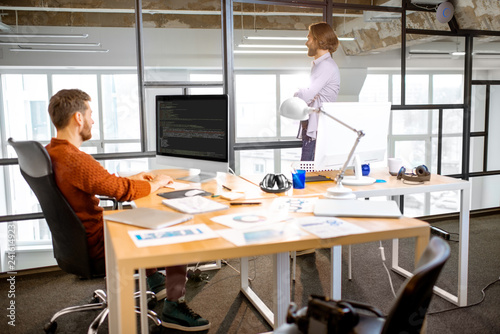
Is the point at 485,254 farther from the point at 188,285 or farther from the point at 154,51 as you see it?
the point at 154,51

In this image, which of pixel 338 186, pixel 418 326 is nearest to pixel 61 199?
pixel 338 186

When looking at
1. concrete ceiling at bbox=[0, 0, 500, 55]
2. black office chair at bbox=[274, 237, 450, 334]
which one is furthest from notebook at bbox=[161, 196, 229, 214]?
concrete ceiling at bbox=[0, 0, 500, 55]

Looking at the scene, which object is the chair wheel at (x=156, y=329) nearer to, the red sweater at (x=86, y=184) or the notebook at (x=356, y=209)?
the red sweater at (x=86, y=184)

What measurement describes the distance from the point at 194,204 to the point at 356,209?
27.6 inches

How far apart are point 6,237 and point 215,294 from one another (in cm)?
174

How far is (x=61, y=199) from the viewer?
6.55 feet

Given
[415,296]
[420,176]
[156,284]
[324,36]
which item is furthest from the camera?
[324,36]

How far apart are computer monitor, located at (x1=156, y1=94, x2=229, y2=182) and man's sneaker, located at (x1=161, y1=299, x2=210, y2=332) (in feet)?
2.36

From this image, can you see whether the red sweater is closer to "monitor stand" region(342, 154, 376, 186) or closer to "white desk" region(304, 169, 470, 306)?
"white desk" region(304, 169, 470, 306)

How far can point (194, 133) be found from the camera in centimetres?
266

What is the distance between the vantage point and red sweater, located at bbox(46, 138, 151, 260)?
2035mm

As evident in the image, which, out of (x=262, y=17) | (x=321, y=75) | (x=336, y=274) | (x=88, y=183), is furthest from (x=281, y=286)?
(x=262, y=17)

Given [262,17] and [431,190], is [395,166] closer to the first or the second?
[431,190]

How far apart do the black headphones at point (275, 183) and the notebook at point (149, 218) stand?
620 millimetres
